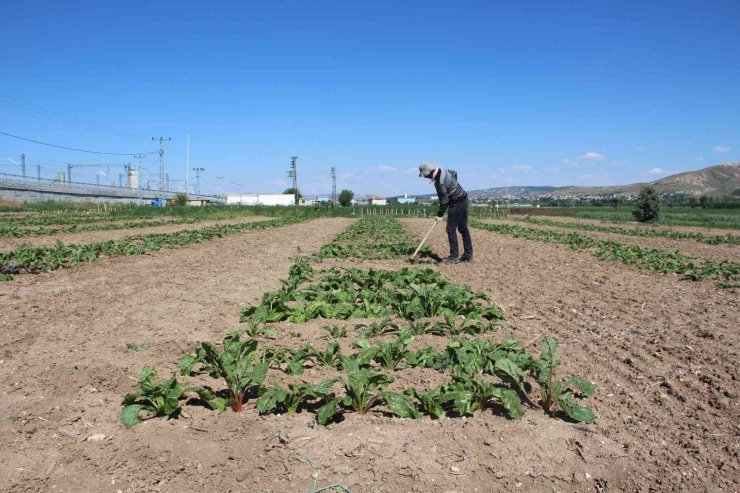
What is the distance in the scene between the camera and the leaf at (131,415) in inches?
117

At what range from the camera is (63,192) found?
8219 centimetres

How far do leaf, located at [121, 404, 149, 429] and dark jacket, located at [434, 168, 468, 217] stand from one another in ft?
26.8

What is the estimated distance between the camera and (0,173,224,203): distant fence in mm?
66812

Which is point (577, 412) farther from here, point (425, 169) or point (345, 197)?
point (345, 197)

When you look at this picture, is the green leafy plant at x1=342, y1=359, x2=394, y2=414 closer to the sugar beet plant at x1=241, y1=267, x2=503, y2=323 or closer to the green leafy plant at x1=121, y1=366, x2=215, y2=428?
the green leafy plant at x1=121, y1=366, x2=215, y2=428

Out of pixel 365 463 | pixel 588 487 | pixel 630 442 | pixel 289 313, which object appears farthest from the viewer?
pixel 289 313

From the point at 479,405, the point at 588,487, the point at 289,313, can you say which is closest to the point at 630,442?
the point at 588,487

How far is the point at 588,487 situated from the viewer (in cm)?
248

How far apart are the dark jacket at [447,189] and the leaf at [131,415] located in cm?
818

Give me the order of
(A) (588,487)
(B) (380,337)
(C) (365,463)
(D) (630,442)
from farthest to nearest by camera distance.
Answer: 1. (B) (380,337)
2. (D) (630,442)
3. (C) (365,463)
4. (A) (588,487)

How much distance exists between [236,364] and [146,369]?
588 mm

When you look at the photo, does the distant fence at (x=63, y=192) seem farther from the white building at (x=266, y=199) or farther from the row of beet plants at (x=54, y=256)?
the row of beet plants at (x=54, y=256)

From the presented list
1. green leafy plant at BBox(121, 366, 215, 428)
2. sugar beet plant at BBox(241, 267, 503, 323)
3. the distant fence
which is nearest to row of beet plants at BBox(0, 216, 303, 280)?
sugar beet plant at BBox(241, 267, 503, 323)

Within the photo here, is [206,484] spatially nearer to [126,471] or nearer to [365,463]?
[126,471]
